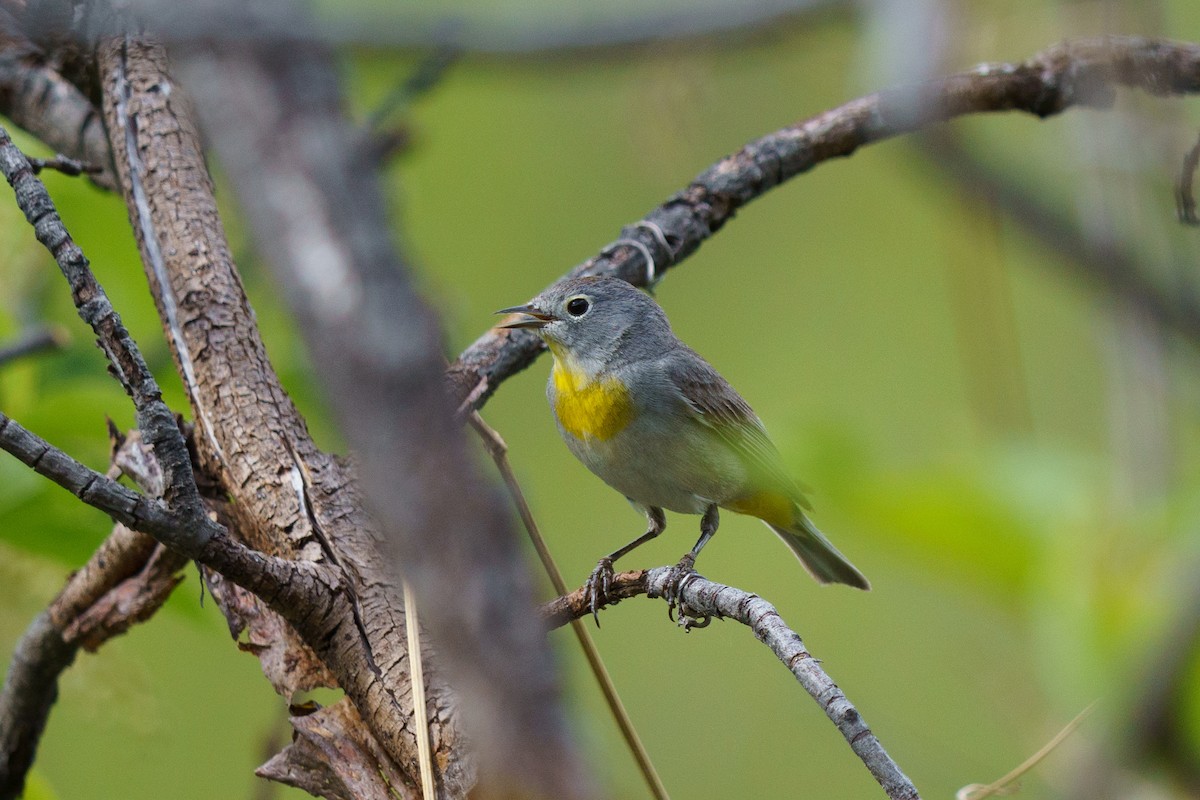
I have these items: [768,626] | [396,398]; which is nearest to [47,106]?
[768,626]

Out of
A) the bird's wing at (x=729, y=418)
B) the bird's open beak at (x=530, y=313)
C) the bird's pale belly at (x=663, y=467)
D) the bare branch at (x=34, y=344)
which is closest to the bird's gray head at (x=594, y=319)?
the bird's open beak at (x=530, y=313)

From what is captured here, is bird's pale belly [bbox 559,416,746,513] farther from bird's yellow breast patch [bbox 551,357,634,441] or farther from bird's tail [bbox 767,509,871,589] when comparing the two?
bird's tail [bbox 767,509,871,589]

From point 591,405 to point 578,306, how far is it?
24 cm

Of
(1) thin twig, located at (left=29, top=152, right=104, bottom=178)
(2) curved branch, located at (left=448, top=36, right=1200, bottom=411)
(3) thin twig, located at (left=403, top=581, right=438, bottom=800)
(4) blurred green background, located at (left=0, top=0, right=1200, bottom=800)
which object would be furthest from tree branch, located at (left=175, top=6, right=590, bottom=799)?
(2) curved branch, located at (left=448, top=36, right=1200, bottom=411)

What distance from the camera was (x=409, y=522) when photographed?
48 cm

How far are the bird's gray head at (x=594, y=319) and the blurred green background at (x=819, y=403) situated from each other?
271mm

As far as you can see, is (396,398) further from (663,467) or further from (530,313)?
(530,313)

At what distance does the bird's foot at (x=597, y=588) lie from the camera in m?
1.40

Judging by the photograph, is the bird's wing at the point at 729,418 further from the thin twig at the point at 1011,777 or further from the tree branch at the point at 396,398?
the tree branch at the point at 396,398

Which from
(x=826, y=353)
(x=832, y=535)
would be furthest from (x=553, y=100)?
(x=832, y=535)

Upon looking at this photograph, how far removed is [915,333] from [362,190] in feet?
20.2

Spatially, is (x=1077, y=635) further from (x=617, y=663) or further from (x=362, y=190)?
(x=617, y=663)

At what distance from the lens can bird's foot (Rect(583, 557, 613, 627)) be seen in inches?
55.0

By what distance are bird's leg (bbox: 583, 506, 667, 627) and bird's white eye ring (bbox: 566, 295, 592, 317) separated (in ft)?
1.65
